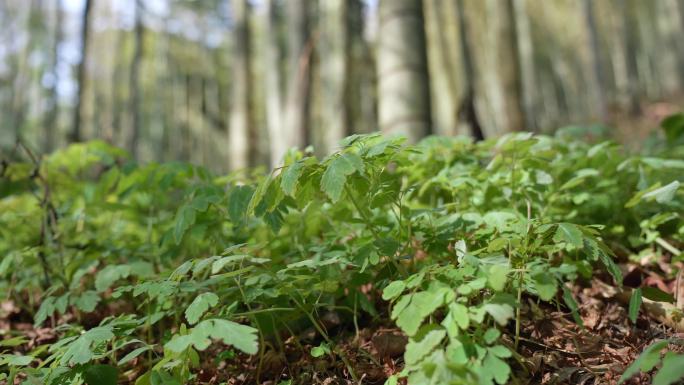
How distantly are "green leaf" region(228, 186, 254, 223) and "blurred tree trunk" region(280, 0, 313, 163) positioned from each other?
2700 mm

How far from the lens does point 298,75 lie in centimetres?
432

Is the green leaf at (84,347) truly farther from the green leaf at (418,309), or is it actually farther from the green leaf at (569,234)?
the green leaf at (569,234)

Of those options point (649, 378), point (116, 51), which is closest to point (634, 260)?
point (649, 378)

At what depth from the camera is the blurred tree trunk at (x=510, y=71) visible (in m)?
4.48

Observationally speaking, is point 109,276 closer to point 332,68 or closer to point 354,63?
point 332,68

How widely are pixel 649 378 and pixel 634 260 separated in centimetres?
77

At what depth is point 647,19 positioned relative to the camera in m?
25.7

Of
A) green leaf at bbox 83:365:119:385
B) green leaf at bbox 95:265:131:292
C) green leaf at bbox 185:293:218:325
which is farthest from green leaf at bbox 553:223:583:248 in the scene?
green leaf at bbox 95:265:131:292

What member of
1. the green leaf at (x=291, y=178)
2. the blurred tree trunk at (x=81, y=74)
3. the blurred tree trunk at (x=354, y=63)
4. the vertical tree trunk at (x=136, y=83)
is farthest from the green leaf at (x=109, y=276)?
the vertical tree trunk at (x=136, y=83)

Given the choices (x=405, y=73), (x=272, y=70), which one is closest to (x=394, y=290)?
(x=405, y=73)

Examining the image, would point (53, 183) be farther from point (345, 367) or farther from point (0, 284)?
point (345, 367)

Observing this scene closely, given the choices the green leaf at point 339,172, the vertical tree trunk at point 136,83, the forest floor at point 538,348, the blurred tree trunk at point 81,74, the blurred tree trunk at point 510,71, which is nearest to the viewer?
the green leaf at point 339,172

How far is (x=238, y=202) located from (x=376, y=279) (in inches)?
20.6

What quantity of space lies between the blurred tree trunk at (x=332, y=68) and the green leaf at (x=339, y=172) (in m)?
0.10
